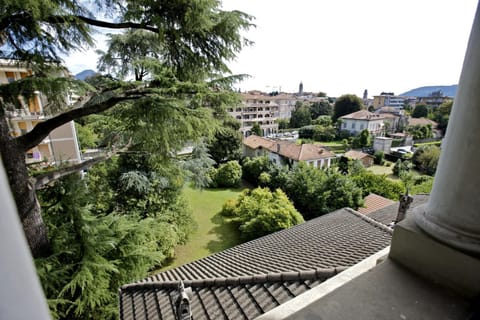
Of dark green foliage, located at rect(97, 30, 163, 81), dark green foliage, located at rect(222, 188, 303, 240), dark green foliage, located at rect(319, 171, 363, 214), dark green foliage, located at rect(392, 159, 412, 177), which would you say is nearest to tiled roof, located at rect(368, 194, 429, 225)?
dark green foliage, located at rect(319, 171, 363, 214)

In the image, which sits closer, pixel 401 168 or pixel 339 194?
pixel 339 194

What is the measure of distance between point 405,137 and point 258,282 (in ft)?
112

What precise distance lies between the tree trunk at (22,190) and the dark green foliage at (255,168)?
1493 centimetres

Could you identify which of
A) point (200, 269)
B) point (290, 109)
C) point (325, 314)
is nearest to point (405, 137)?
point (290, 109)

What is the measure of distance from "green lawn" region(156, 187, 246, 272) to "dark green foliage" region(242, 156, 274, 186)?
3.13m

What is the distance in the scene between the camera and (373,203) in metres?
12.4

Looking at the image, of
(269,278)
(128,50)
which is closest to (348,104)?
(128,50)

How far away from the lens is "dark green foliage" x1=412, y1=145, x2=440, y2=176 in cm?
1805

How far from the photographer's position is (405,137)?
29.2 meters

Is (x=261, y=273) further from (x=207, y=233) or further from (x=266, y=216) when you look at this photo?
(x=207, y=233)

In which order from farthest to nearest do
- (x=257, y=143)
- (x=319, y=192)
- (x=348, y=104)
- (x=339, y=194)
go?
(x=348, y=104) → (x=257, y=143) → (x=319, y=192) → (x=339, y=194)

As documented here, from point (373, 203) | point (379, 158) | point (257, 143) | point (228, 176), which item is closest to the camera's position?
point (373, 203)

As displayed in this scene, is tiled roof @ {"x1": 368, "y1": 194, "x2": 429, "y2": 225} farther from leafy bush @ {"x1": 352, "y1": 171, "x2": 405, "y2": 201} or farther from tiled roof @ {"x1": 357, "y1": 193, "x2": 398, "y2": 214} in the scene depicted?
leafy bush @ {"x1": 352, "y1": 171, "x2": 405, "y2": 201}

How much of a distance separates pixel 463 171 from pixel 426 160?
77.0ft
